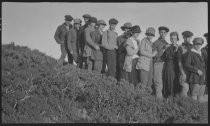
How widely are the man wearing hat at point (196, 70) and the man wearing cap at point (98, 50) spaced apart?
2480 mm

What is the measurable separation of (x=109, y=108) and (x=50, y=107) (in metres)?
1.56

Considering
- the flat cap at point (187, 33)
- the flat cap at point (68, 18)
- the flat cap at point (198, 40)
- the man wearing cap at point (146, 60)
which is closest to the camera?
the flat cap at point (198, 40)

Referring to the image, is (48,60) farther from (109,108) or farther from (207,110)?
(207,110)

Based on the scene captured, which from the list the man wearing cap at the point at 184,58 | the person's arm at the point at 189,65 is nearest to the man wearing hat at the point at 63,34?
the man wearing cap at the point at 184,58

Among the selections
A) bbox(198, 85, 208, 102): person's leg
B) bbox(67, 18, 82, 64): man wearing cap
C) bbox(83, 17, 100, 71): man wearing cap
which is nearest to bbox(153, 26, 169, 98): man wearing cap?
bbox(198, 85, 208, 102): person's leg

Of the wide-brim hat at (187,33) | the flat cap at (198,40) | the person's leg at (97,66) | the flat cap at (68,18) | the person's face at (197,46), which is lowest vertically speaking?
the person's leg at (97,66)

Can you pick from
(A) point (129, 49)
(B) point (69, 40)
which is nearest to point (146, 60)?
(A) point (129, 49)

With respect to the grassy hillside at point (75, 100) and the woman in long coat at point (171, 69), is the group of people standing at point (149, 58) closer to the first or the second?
the woman in long coat at point (171, 69)

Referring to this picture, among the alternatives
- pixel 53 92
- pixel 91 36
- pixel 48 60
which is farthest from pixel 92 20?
pixel 53 92

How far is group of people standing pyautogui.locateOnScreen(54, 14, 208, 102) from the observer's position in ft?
48.7

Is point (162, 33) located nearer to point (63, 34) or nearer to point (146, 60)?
point (146, 60)

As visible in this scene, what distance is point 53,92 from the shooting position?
1415 cm

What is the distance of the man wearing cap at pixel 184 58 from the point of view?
14.8 metres

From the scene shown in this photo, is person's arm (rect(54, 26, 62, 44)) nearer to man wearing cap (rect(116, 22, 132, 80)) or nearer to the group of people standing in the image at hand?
the group of people standing
